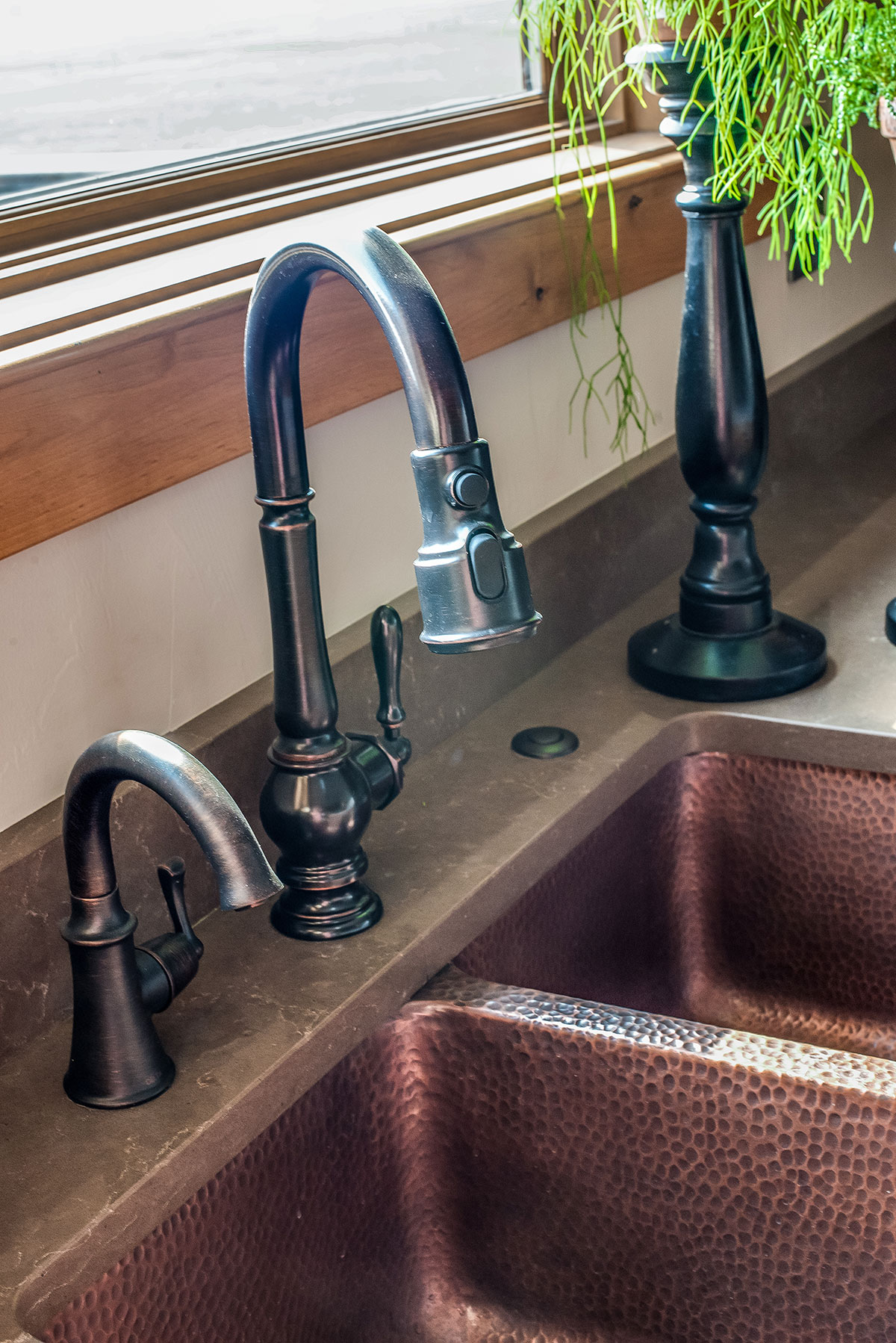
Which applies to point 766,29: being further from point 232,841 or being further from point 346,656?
point 232,841

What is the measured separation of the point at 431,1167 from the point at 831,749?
16.2 inches

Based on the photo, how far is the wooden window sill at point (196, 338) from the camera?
2.25 ft

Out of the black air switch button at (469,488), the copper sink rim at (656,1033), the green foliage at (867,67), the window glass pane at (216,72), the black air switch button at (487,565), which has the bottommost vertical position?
the copper sink rim at (656,1033)

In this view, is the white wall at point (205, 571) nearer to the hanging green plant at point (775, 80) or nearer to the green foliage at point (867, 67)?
the hanging green plant at point (775, 80)

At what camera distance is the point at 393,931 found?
0.81 meters


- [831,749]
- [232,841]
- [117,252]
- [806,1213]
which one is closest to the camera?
[232,841]

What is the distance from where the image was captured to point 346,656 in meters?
0.92

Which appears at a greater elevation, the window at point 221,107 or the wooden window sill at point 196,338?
the window at point 221,107

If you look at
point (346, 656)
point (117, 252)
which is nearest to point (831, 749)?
point (346, 656)

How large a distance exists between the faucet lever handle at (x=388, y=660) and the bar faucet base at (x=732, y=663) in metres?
0.31

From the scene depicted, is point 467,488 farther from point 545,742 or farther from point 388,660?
point 545,742

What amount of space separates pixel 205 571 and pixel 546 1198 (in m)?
0.42

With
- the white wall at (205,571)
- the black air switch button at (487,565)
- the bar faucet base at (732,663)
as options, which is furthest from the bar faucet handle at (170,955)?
the bar faucet base at (732,663)

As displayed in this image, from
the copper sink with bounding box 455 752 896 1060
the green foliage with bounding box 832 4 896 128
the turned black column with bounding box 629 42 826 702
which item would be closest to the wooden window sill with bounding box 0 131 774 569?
the turned black column with bounding box 629 42 826 702
